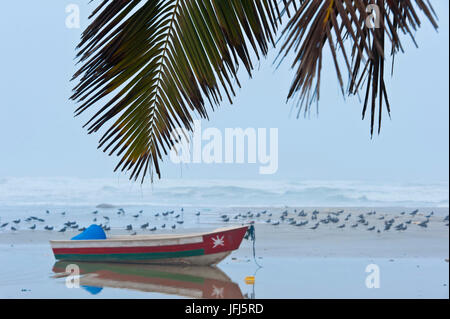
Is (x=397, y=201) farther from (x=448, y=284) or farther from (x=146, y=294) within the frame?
(x=146, y=294)

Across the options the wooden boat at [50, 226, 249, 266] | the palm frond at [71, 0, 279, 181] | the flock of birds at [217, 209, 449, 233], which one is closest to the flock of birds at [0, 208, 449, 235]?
the flock of birds at [217, 209, 449, 233]

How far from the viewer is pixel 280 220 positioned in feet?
33.4

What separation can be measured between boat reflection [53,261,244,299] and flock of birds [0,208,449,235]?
2.38m

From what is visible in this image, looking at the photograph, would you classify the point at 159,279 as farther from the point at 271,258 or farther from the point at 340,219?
the point at 340,219

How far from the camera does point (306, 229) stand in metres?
9.49

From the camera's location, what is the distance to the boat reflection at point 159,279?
5398mm

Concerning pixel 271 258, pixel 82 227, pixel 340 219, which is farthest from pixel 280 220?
pixel 82 227

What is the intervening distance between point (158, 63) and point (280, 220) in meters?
9.32

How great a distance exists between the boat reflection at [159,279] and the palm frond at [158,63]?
4.24 meters

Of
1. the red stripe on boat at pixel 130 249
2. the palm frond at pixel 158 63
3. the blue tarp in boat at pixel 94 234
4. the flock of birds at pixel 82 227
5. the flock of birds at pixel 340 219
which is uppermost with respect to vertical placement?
the palm frond at pixel 158 63

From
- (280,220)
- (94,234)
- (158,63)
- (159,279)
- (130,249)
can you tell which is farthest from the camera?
(280,220)

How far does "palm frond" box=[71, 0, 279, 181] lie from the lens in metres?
0.96

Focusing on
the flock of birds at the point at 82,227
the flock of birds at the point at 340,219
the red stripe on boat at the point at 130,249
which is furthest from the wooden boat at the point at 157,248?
the flock of birds at the point at 340,219

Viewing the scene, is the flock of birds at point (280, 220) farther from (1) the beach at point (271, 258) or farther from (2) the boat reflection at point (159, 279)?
(2) the boat reflection at point (159, 279)
